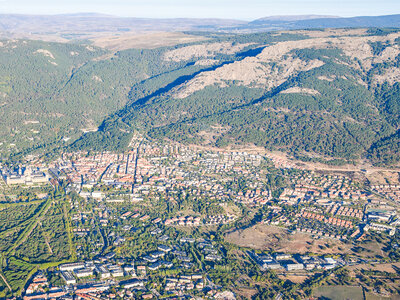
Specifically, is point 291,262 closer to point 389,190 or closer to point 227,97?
point 389,190

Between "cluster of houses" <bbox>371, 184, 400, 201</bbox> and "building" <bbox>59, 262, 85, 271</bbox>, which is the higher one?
"building" <bbox>59, 262, 85, 271</bbox>

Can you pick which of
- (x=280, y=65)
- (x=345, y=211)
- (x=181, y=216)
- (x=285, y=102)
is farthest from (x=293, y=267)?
(x=280, y=65)

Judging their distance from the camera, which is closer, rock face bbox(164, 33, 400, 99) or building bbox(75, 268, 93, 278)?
building bbox(75, 268, 93, 278)

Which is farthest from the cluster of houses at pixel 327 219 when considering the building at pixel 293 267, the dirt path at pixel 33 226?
the dirt path at pixel 33 226

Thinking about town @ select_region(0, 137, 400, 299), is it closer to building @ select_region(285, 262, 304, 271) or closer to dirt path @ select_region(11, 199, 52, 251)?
building @ select_region(285, 262, 304, 271)

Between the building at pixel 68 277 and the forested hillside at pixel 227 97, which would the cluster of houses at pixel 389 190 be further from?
the building at pixel 68 277

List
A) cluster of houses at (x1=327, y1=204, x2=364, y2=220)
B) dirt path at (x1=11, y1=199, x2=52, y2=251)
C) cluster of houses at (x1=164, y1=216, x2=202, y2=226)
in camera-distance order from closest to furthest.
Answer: dirt path at (x1=11, y1=199, x2=52, y2=251) < cluster of houses at (x1=164, y1=216, x2=202, y2=226) < cluster of houses at (x1=327, y1=204, x2=364, y2=220)

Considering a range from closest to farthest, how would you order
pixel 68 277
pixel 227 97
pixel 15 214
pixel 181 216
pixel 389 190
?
pixel 68 277, pixel 15 214, pixel 181 216, pixel 389 190, pixel 227 97

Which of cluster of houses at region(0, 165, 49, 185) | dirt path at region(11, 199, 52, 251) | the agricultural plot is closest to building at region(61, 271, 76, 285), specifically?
dirt path at region(11, 199, 52, 251)

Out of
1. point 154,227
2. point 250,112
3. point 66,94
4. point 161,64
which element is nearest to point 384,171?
point 250,112

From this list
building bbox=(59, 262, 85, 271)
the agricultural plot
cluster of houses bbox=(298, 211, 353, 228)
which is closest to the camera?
building bbox=(59, 262, 85, 271)
